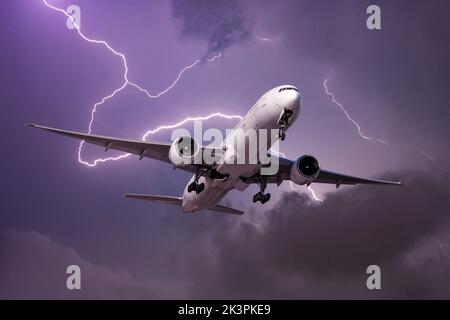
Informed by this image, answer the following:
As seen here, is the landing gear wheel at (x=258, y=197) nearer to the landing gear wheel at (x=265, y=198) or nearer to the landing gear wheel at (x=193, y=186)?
the landing gear wheel at (x=265, y=198)

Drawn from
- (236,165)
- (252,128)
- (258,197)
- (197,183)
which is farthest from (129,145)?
(258,197)

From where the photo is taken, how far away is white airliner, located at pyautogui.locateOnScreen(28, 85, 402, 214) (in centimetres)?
2605

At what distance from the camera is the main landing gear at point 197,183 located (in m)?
29.8

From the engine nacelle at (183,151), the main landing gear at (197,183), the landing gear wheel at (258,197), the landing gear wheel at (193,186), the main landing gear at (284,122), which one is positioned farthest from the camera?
the landing gear wheel at (258,197)

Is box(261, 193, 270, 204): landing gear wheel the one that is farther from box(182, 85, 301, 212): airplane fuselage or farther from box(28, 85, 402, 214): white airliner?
box(182, 85, 301, 212): airplane fuselage

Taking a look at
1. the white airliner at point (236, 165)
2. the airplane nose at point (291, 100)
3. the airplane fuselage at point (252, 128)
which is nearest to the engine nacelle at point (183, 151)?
the white airliner at point (236, 165)

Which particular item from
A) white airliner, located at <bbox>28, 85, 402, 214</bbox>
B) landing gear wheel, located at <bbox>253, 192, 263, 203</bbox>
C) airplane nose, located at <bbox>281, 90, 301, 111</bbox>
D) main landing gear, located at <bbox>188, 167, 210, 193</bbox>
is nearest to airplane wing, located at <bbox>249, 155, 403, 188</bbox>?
white airliner, located at <bbox>28, 85, 402, 214</bbox>

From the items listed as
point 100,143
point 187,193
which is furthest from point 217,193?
point 100,143

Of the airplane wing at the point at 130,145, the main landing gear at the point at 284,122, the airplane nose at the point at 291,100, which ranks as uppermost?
the airplane nose at the point at 291,100

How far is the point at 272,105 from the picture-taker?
25953mm

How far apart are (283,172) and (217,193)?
3.94m

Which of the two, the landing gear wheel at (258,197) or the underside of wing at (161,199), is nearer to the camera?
the landing gear wheel at (258,197)

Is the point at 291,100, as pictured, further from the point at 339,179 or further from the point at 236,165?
the point at 339,179

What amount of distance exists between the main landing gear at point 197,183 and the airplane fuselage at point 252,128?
0.40 meters
